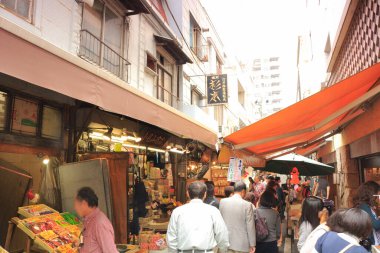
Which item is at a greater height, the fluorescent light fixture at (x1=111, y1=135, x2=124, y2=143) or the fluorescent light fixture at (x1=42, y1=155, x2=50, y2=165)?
the fluorescent light fixture at (x1=111, y1=135, x2=124, y2=143)

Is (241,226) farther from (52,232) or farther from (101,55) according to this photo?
(101,55)

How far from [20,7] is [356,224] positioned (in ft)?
23.4

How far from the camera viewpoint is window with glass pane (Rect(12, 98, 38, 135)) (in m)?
6.09

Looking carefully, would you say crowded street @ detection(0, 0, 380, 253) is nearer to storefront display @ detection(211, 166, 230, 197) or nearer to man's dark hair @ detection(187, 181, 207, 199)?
man's dark hair @ detection(187, 181, 207, 199)

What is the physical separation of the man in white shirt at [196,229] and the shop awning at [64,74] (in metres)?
1.50

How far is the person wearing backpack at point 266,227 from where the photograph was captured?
264 inches

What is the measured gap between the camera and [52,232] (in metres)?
4.96

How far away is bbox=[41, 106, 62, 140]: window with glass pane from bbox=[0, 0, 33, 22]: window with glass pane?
6.43 feet

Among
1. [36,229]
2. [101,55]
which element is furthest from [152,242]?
[101,55]

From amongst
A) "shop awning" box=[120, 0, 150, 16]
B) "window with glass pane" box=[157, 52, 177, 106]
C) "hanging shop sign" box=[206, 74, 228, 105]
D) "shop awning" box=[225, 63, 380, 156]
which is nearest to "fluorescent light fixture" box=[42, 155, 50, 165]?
"shop awning" box=[225, 63, 380, 156]

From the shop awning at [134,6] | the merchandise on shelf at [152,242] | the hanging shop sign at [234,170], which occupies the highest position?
the shop awning at [134,6]

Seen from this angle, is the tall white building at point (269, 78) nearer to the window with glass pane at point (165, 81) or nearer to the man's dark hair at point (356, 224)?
the window with glass pane at point (165, 81)

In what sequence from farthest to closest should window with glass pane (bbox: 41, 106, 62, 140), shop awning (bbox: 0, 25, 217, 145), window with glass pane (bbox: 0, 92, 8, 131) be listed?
window with glass pane (bbox: 41, 106, 62, 140)
window with glass pane (bbox: 0, 92, 8, 131)
shop awning (bbox: 0, 25, 217, 145)

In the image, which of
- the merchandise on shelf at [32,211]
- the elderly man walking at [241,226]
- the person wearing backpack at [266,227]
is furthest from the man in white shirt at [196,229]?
the merchandise on shelf at [32,211]
